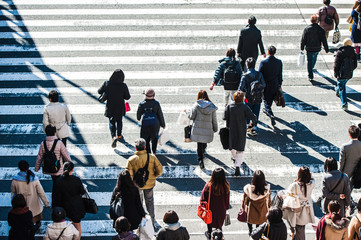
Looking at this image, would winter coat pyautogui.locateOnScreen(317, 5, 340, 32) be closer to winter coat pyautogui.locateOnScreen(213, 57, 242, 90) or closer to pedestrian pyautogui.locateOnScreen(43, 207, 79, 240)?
winter coat pyautogui.locateOnScreen(213, 57, 242, 90)

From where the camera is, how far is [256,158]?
11.4 metres

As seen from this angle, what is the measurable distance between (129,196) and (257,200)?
6.15 ft

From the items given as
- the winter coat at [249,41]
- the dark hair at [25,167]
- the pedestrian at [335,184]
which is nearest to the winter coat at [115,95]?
the dark hair at [25,167]

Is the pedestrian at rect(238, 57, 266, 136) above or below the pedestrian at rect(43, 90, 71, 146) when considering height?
above

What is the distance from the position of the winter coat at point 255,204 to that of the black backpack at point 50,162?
10.6ft

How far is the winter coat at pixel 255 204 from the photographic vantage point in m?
8.40

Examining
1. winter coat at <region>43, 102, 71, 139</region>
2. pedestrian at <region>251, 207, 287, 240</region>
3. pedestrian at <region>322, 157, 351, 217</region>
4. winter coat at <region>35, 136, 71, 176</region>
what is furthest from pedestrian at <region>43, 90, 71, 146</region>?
pedestrian at <region>322, 157, 351, 217</region>

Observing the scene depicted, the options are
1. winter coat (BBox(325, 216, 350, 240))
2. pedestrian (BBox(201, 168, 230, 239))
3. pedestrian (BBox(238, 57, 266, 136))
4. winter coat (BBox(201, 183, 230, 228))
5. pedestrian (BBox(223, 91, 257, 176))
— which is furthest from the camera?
pedestrian (BBox(238, 57, 266, 136))

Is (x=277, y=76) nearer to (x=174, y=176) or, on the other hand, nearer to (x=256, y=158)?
(x=256, y=158)

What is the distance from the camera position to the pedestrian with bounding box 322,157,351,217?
27.9 ft

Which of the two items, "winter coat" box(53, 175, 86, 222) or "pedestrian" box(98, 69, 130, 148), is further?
"pedestrian" box(98, 69, 130, 148)

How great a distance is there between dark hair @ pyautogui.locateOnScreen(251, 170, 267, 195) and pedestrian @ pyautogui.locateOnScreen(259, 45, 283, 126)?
13.8ft

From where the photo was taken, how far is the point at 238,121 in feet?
34.0

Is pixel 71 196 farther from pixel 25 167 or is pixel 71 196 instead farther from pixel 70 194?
pixel 25 167
